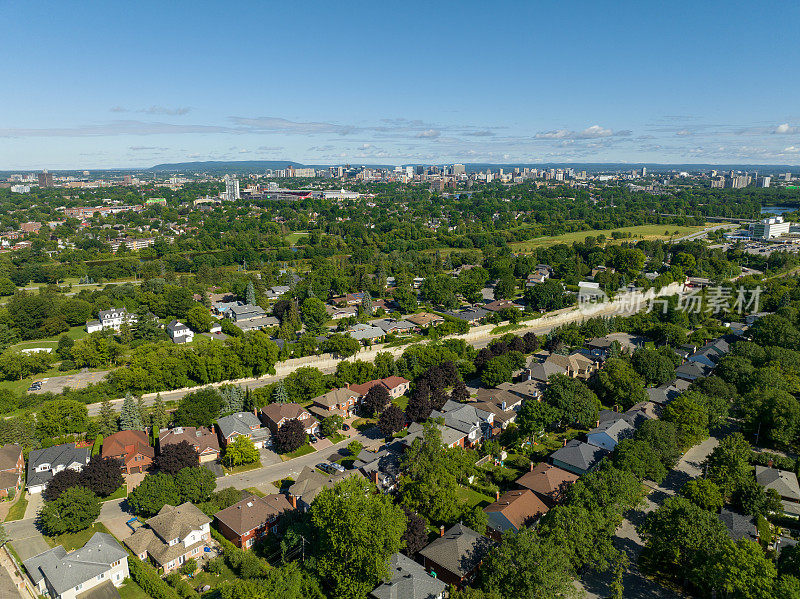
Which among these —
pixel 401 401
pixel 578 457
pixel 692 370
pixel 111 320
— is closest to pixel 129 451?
pixel 401 401

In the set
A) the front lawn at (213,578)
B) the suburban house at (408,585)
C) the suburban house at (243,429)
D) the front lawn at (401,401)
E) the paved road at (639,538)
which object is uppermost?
the suburban house at (408,585)

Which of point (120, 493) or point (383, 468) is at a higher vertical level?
point (383, 468)

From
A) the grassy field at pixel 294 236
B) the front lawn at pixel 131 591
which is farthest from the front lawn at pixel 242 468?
the grassy field at pixel 294 236

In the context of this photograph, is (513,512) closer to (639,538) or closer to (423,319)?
(639,538)

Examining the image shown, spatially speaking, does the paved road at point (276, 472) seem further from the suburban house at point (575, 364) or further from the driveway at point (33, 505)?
the suburban house at point (575, 364)

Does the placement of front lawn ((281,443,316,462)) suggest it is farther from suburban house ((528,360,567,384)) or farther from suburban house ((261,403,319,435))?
suburban house ((528,360,567,384))

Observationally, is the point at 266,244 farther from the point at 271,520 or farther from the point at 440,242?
the point at 271,520

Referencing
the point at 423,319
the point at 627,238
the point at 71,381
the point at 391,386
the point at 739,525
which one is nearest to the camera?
the point at 739,525

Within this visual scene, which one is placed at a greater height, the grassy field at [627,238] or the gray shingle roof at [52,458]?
the grassy field at [627,238]
